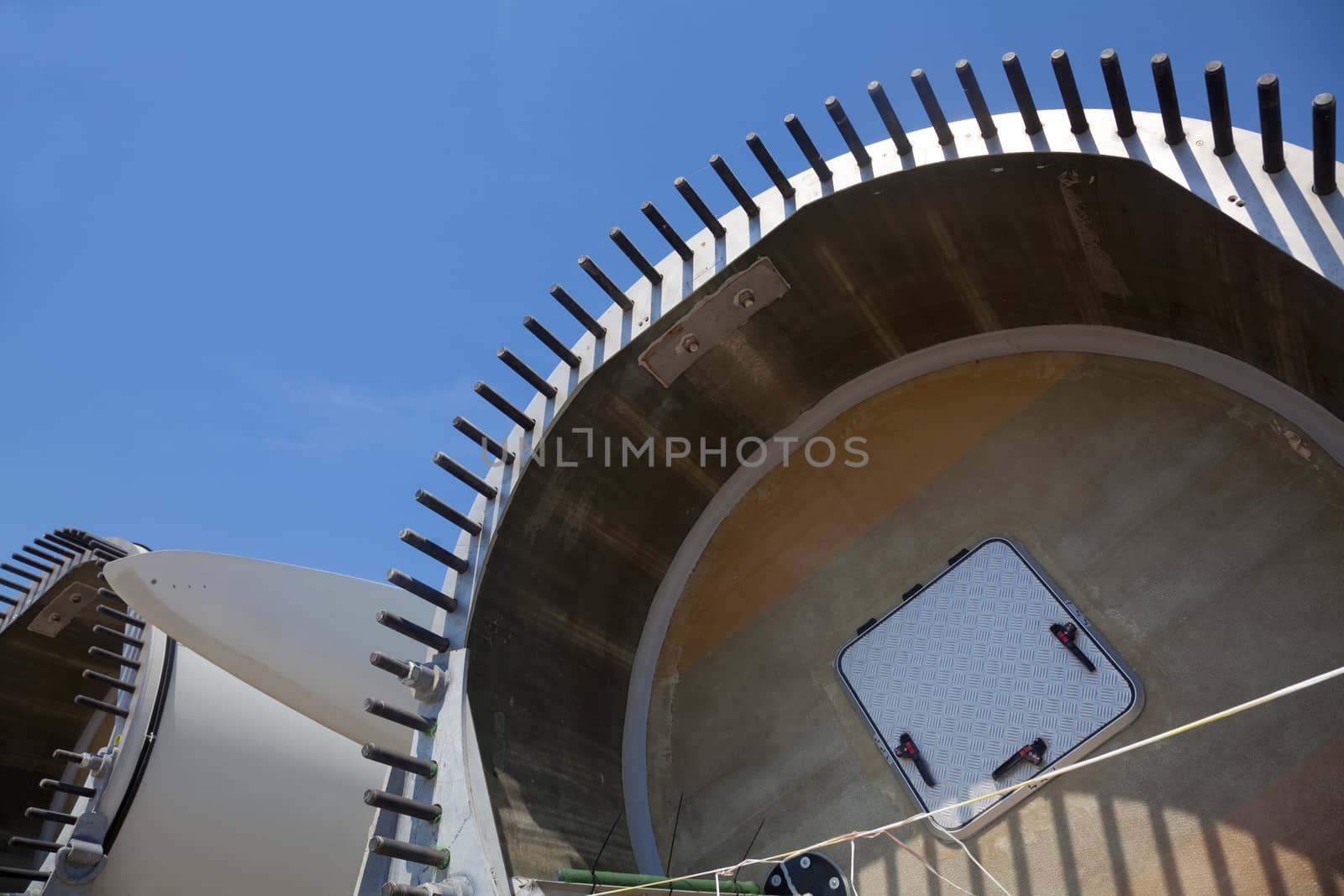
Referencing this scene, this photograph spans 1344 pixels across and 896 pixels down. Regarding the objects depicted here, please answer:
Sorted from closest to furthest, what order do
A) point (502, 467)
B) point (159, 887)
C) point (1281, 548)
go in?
point (1281, 548), point (502, 467), point (159, 887)

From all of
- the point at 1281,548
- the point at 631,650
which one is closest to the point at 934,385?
the point at 1281,548

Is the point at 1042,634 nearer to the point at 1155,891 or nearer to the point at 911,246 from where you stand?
the point at 1155,891

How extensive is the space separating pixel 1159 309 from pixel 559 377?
3917mm

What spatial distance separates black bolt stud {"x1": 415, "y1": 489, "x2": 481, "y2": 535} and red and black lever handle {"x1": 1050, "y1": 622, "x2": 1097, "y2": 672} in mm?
3832

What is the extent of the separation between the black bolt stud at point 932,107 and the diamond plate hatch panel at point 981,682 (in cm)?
277

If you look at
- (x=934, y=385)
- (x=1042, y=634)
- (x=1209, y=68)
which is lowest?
(x=1042, y=634)

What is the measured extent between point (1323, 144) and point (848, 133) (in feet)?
8.06

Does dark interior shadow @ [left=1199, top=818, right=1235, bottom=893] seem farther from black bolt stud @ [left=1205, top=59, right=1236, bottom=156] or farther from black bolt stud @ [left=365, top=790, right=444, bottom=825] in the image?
black bolt stud @ [left=365, top=790, right=444, bottom=825]

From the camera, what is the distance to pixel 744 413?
714 cm

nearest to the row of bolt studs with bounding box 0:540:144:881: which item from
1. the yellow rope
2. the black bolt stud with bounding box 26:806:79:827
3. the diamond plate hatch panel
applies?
the black bolt stud with bounding box 26:806:79:827

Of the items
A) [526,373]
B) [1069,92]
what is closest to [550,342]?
[526,373]

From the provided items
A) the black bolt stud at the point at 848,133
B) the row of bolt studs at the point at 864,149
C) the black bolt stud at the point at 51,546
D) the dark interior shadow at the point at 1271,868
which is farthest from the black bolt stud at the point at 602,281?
the black bolt stud at the point at 51,546

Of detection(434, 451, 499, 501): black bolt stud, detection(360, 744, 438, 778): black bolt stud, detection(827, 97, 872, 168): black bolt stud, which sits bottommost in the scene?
detection(360, 744, 438, 778): black bolt stud

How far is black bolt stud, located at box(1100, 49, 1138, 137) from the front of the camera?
183 inches
